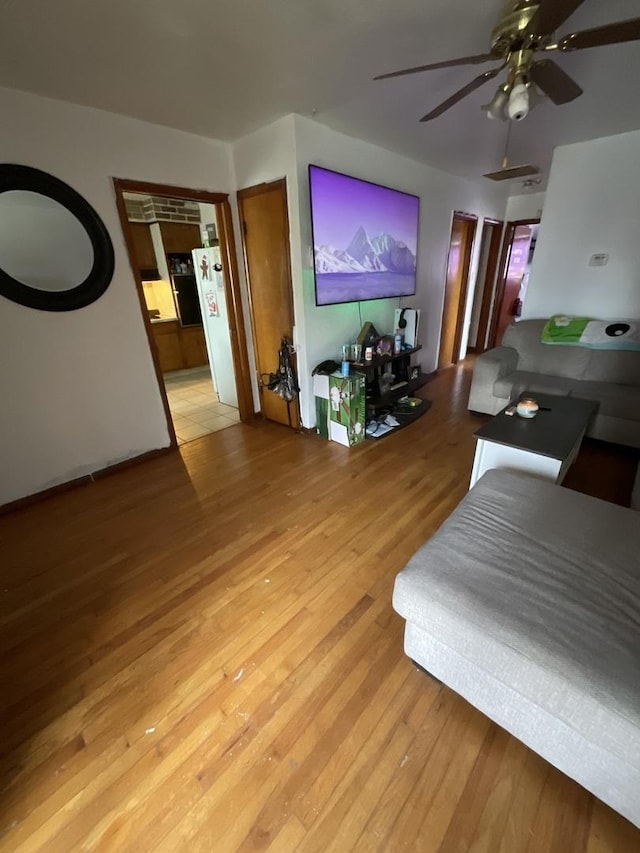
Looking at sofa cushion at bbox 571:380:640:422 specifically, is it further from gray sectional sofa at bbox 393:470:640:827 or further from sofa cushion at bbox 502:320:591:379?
gray sectional sofa at bbox 393:470:640:827

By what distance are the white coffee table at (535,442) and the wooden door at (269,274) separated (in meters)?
1.67

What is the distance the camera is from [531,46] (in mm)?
1343

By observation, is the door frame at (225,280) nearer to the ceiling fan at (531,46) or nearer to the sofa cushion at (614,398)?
the ceiling fan at (531,46)

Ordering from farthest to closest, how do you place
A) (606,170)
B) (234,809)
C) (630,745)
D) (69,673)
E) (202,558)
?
(606,170) → (202,558) → (69,673) → (234,809) → (630,745)

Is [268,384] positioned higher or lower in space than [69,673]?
higher

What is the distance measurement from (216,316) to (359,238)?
156cm

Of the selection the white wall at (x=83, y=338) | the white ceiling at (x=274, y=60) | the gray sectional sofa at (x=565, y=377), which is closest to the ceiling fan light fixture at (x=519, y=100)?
the white ceiling at (x=274, y=60)

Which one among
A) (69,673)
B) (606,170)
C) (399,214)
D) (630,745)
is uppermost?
(606,170)

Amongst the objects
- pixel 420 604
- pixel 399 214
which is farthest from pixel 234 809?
pixel 399 214

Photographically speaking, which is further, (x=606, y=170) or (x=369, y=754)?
(x=606, y=170)

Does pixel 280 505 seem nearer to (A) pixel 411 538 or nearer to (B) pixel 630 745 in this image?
(A) pixel 411 538

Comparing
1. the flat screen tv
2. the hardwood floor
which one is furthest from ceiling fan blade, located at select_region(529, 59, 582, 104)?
the hardwood floor

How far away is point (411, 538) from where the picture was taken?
1.87m

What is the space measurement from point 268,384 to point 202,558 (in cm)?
178
